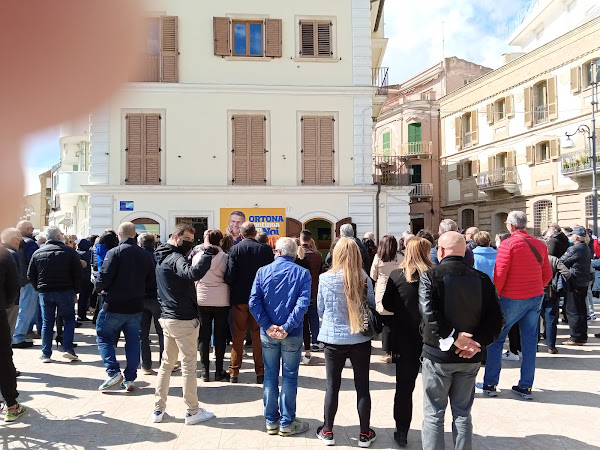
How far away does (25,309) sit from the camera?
8164 millimetres

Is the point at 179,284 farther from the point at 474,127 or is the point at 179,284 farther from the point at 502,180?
the point at 474,127

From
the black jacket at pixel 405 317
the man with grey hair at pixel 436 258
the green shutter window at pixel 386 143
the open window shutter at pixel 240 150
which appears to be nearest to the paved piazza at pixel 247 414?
the black jacket at pixel 405 317

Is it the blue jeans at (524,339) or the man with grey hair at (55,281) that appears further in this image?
the man with grey hair at (55,281)

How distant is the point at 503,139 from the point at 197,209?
20.2 m

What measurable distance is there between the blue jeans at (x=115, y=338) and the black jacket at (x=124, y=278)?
0.10 meters

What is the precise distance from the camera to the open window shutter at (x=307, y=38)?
656 inches

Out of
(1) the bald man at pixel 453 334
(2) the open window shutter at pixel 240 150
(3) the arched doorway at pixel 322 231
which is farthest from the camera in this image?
(3) the arched doorway at pixel 322 231

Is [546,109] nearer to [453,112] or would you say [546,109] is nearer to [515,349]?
[453,112]

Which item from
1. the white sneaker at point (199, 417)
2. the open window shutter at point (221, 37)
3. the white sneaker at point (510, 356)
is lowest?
the white sneaker at point (510, 356)

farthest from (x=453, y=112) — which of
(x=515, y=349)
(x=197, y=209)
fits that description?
(x=515, y=349)

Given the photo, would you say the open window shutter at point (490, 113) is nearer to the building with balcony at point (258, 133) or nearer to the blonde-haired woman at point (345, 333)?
the building with balcony at point (258, 133)

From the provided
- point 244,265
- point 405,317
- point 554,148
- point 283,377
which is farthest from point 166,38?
point 554,148

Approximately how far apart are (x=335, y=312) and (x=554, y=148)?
24623mm

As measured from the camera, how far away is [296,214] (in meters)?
16.6
